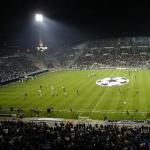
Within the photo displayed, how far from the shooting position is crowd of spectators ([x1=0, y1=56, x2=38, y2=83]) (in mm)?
88162

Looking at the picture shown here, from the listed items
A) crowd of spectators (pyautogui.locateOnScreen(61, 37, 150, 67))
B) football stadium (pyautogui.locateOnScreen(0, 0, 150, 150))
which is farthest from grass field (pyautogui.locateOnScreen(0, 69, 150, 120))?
crowd of spectators (pyautogui.locateOnScreen(61, 37, 150, 67))

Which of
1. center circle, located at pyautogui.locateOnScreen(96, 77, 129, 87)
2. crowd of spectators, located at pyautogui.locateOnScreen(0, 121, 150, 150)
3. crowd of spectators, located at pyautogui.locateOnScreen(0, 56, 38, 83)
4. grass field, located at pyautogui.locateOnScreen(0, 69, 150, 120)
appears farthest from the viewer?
crowd of spectators, located at pyautogui.locateOnScreen(0, 56, 38, 83)

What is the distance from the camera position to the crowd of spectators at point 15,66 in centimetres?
8816

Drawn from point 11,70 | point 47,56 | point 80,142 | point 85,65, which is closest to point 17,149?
point 80,142

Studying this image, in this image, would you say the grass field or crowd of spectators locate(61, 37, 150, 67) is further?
crowd of spectators locate(61, 37, 150, 67)

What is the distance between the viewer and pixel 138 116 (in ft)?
129

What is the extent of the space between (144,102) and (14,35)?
7585 centimetres

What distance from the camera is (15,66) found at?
99312 millimetres

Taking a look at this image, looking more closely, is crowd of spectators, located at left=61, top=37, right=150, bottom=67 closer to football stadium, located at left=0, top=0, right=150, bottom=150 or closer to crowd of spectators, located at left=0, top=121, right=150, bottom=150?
football stadium, located at left=0, top=0, right=150, bottom=150

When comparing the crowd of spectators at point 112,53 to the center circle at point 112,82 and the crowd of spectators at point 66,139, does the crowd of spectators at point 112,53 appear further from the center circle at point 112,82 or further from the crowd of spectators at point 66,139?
the crowd of spectators at point 66,139

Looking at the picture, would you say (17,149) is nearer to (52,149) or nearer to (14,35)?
(52,149)

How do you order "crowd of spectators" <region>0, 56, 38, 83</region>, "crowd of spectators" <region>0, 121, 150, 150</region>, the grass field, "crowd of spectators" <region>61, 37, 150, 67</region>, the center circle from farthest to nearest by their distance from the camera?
"crowd of spectators" <region>61, 37, 150, 67</region>
"crowd of spectators" <region>0, 56, 38, 83</region>
the center circle
the grass field
"crowd of spectators" <region>0, 121, 150, 150</region>

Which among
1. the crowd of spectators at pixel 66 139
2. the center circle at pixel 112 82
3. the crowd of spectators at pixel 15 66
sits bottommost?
the crowd of spectators at pixel 66 139

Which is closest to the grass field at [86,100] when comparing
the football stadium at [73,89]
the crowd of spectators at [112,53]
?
the football stadium at [73,89]
